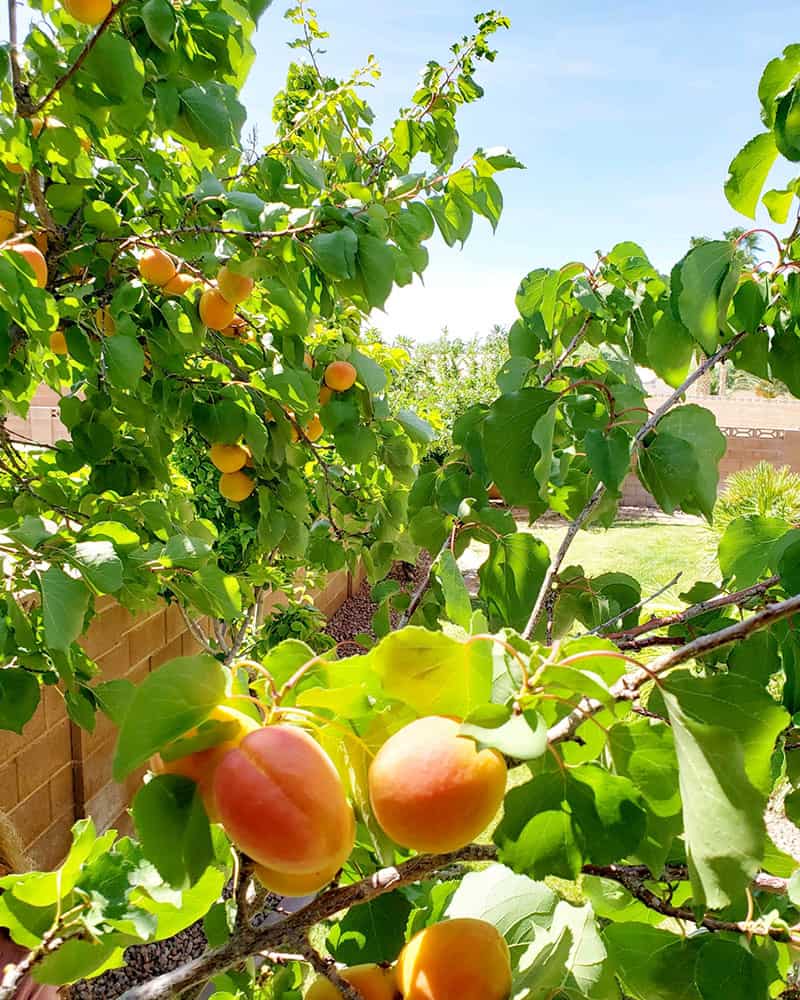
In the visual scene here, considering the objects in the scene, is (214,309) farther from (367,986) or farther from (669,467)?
(367,986)

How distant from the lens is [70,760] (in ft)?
7.42

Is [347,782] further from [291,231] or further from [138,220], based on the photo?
[138,220]

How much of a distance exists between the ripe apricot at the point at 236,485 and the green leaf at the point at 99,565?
72cm

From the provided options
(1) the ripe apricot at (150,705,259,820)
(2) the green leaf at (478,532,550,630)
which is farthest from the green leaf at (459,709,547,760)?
(2) the green leaf at (478,532,550,630)

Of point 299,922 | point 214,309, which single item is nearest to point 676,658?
point 299,922

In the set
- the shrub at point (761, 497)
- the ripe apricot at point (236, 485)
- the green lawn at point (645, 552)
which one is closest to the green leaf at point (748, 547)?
the ripe apricot at point (236, 485)

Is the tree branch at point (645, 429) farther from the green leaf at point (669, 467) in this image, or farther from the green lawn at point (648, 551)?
the green lawn at point (648, 551)

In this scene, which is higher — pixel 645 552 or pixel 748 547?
pixel 748 547

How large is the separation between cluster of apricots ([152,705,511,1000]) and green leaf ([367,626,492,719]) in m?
0.02

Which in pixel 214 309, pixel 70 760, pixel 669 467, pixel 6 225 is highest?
pixel 6 225

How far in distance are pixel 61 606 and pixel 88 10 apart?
76cm

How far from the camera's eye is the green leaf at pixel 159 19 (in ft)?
3.01

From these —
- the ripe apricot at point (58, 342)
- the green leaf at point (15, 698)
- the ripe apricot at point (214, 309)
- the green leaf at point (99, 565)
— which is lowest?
the green leaf at point (15, 698)

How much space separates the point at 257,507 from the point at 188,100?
0.86 meters
